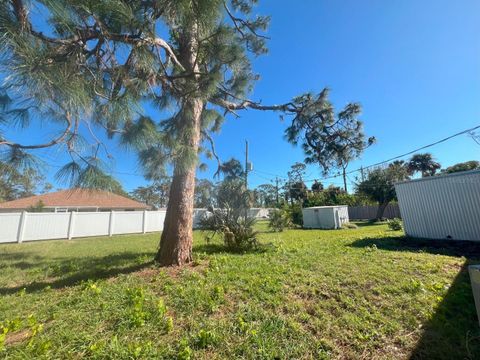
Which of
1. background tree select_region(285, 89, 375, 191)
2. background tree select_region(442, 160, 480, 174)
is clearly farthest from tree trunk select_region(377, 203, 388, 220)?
background tree select_region(285, 89, 375, 191)

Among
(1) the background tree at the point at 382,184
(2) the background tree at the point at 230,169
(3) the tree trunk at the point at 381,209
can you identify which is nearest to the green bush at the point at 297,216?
(1) the background tree at the point at 382,184

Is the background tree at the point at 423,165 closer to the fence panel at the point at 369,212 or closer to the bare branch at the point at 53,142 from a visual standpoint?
the fence panel at the point at 369,212

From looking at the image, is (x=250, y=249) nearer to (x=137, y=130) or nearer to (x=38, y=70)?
(x=137, y=130)

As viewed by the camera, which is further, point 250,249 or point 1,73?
point 250,249

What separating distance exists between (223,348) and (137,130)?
2.49 meters

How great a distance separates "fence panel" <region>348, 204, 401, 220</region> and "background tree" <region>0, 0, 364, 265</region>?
23.7 meters

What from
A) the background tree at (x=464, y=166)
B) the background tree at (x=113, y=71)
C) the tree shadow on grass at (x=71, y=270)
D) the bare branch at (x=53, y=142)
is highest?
the background tree at (x=464, y=166)

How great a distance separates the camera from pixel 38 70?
1664 mm

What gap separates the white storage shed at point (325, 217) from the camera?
14.0 m

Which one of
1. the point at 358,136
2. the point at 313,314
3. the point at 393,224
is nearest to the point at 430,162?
the point at 393,224

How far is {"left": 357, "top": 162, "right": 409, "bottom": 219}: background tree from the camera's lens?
63.6 feet

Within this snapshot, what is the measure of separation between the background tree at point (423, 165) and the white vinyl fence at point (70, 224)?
3180 centimetres

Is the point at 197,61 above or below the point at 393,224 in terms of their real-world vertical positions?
above

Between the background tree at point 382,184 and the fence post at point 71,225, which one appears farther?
the background tree at point 382,184
